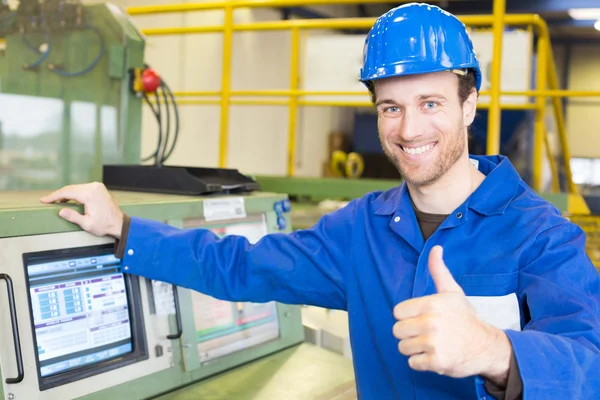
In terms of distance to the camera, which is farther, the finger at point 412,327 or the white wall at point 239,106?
the white wall at point 239,106

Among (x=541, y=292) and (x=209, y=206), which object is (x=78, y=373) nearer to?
(x=209, y=206)

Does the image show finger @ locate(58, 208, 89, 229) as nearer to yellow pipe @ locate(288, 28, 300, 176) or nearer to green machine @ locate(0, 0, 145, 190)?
green machine @ locate(0, 0, 145, 190)

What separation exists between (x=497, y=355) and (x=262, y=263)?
29.2 inches

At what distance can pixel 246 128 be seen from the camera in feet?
29.6

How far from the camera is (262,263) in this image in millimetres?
1608

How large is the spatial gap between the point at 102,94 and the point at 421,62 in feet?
4.36

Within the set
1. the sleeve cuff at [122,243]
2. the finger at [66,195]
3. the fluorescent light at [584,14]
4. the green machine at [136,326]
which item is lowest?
the green machine at [136,326]

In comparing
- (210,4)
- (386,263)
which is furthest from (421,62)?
(210,4)

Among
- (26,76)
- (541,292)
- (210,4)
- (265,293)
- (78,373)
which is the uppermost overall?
(210,4)

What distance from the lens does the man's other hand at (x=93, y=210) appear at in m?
1.40

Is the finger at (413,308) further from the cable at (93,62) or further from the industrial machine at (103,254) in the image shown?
the cable at (93,62)

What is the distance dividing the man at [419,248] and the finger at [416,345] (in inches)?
6.2

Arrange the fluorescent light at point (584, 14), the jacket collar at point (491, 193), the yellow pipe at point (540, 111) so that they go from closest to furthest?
the jacket collar at point (491, 193)
the yellow pipe at point (540, 111)
the fluorescent light at point (584, 14)

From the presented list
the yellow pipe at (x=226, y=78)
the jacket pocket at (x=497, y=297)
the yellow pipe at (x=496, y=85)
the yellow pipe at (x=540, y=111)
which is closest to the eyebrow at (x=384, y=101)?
the jacket pocket at (x=497, y=297)
